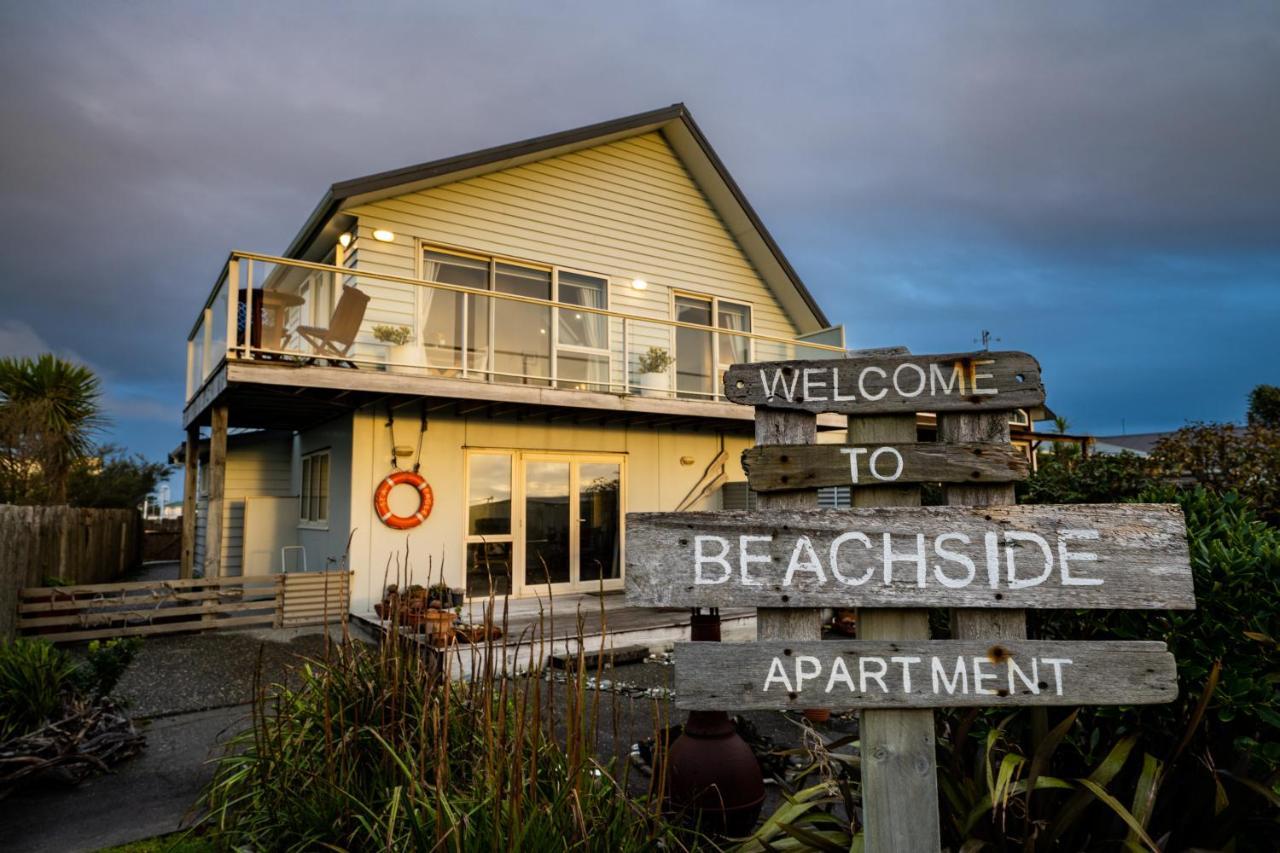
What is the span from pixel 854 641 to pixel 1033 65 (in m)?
28.8

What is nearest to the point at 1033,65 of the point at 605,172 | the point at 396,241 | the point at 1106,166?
the point at 605,172

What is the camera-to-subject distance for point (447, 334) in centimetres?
912

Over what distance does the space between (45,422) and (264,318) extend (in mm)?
7899

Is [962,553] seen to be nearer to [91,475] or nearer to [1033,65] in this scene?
[91,475]

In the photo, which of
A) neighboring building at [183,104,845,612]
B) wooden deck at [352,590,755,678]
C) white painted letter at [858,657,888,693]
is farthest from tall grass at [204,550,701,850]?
neighboring building at [183,104,845,612]

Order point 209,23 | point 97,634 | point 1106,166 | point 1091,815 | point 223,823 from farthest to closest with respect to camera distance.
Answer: point 1106,166 → point 209,23 → point 97,634 → point 223,823 → point 1091,815

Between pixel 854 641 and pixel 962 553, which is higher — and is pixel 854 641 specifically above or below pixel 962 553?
below

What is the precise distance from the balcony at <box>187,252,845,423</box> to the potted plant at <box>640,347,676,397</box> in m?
0.02

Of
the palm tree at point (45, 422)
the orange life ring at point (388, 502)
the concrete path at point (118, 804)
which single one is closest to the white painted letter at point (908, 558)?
the concrete path at point (118, 804)

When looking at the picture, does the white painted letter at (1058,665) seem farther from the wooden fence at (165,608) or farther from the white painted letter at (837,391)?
the wooden fence at (165,608)

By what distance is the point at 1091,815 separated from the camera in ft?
7.50

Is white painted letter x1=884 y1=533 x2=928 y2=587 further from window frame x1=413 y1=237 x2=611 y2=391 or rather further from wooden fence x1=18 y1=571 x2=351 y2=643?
window frame x1=413 y1=237 x2=611 y2=391

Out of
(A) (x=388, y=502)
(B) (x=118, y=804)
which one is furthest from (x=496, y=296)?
(B) (x=118, y=804)

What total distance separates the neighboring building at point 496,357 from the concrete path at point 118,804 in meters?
3.84
